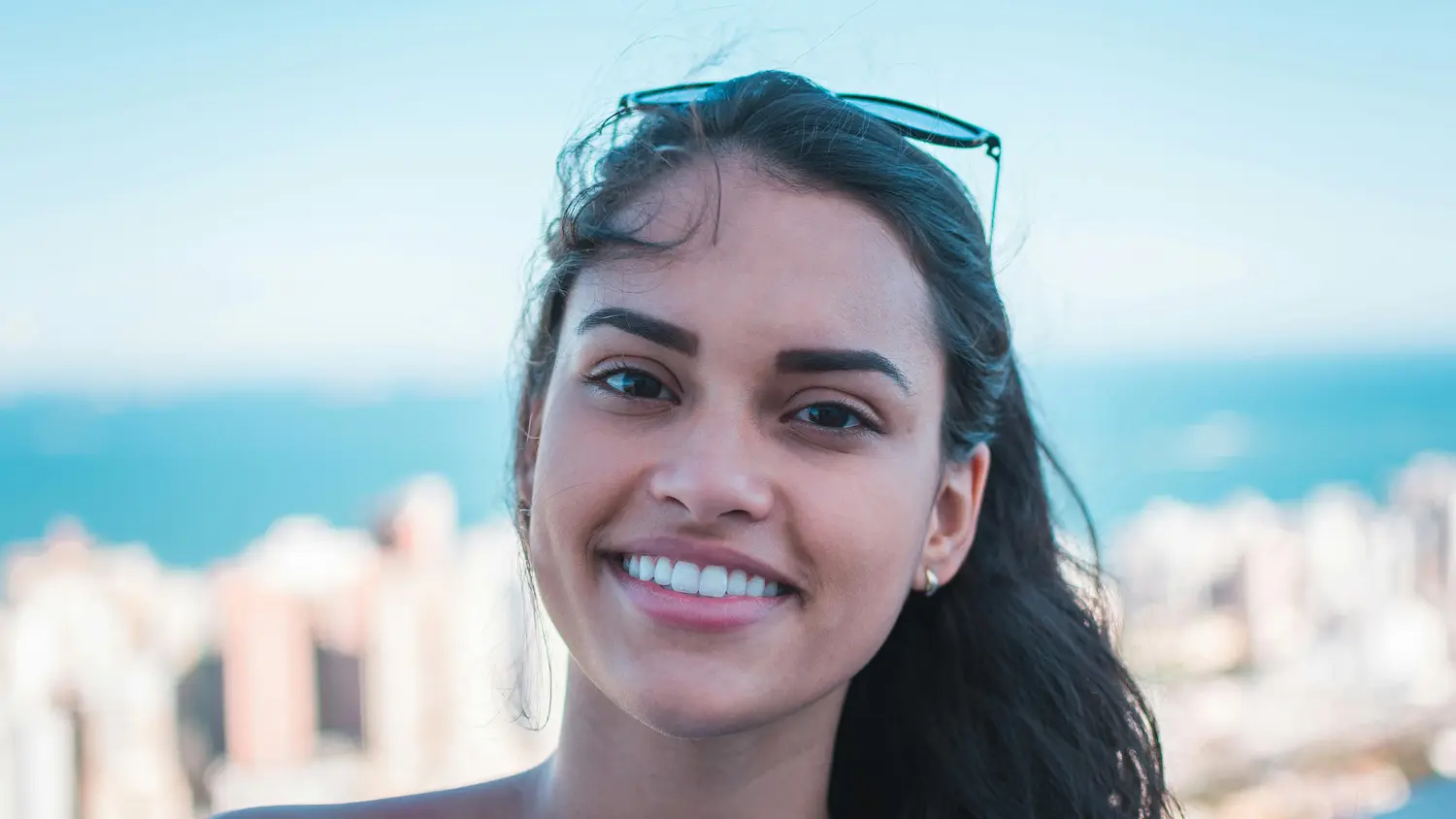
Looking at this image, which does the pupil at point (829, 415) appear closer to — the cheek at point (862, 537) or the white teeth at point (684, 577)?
the cheek at point (862, 537)

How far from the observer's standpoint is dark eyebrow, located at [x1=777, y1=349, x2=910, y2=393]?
147 cm

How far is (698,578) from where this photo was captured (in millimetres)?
1431

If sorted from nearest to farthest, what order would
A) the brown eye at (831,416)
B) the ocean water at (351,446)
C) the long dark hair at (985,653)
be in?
1. the brown eye at (831,416)
2. the long dark hair at (985,653)
3. the ocean water at (351,446)

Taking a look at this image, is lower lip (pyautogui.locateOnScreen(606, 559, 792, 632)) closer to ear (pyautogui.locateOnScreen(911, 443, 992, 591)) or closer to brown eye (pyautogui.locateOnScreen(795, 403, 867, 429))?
brown eye (pyautogui.locateOnScreen(795, 403, 867, 429))

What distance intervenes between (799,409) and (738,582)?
0.24 metres

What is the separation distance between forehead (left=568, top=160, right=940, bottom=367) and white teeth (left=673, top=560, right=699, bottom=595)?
286mm

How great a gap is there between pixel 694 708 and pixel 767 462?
32 centimetres

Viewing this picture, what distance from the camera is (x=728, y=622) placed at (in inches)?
56.3

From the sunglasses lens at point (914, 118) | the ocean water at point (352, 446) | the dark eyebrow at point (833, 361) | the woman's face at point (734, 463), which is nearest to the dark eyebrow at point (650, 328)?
the woman's face at point (734, 463)

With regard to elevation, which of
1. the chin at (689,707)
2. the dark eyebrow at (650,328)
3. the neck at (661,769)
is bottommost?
the neck at (661,769)

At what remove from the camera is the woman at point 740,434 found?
144 centimetres

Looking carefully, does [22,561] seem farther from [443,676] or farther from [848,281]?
[848,281]

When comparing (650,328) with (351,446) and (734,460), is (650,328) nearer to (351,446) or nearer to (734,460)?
(734,460)

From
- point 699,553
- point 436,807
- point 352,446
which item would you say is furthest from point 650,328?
point 352,446
